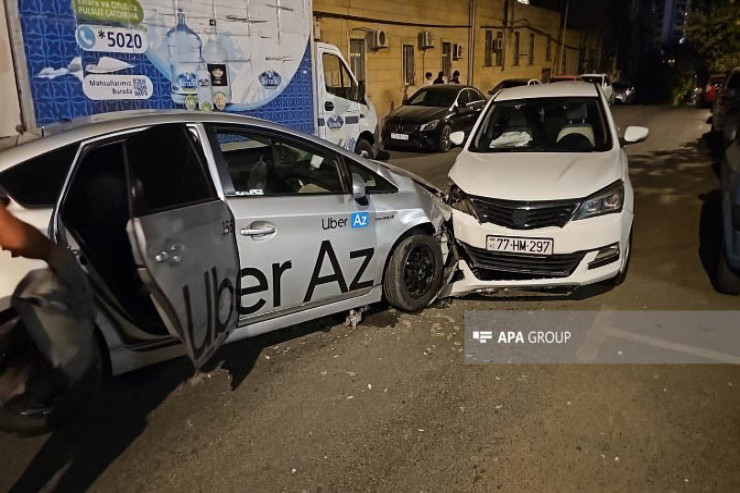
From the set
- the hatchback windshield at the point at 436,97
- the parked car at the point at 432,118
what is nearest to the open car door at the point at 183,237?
the parked car at the point at 432,118

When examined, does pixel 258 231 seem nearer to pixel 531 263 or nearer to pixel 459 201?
pixel 459 201

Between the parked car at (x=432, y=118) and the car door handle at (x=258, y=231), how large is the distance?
959cm

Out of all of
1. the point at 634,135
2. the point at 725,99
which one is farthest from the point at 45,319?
the point at 725,99

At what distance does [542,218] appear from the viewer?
4496 mm

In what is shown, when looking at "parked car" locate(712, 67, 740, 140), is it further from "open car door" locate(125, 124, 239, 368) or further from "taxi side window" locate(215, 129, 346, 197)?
"open car door" locate(125, 124, 239, 368)

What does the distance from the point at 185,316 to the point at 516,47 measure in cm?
3321

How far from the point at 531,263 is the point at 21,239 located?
3434 mm

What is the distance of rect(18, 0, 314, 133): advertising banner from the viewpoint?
20.9ft

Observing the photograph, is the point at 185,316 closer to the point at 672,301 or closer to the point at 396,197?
the point at 396,197

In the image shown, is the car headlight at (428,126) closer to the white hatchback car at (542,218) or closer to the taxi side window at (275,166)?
the white hatchback car at (542,218)

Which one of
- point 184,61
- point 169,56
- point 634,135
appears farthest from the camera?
point 184,61

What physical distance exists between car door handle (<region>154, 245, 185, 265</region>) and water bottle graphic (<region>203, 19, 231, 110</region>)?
5.62 m

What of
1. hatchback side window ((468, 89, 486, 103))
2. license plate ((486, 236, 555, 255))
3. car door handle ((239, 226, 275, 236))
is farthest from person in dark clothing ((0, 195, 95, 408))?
hatchback side window ((468, 89, 486, 103))

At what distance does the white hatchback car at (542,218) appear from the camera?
447 centimetres
